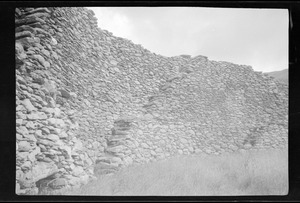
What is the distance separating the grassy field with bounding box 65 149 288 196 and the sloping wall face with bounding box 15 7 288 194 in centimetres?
13

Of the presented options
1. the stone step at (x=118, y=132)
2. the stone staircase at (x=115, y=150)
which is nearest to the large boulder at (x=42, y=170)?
the stone staircase at (x=115, y=150)

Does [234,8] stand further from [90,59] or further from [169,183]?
[169,183]

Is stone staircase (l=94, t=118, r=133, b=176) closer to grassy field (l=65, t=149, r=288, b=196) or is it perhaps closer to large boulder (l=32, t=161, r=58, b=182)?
grassy field (l=65, t=149, r=288, b=196)

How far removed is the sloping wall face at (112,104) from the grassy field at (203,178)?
0.13m

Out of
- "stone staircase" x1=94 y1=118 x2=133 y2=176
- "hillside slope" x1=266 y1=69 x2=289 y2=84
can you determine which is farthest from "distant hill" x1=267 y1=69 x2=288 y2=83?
"stone staircase" x1=94 y1=118 x2=133 y2=176

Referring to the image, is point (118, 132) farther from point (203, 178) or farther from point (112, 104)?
point (203, 178)

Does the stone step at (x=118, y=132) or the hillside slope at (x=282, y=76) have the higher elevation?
the hillside slope at (x=282, y=76)

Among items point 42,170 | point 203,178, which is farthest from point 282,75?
point 42,170

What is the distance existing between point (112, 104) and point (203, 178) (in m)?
1.44

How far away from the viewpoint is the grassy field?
8.58ft

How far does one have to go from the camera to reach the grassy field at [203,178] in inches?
103

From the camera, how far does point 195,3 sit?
2.29m

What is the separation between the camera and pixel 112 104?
9.65 feet

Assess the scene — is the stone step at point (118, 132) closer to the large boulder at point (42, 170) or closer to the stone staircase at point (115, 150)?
the stone staircase at point (115, 150)
